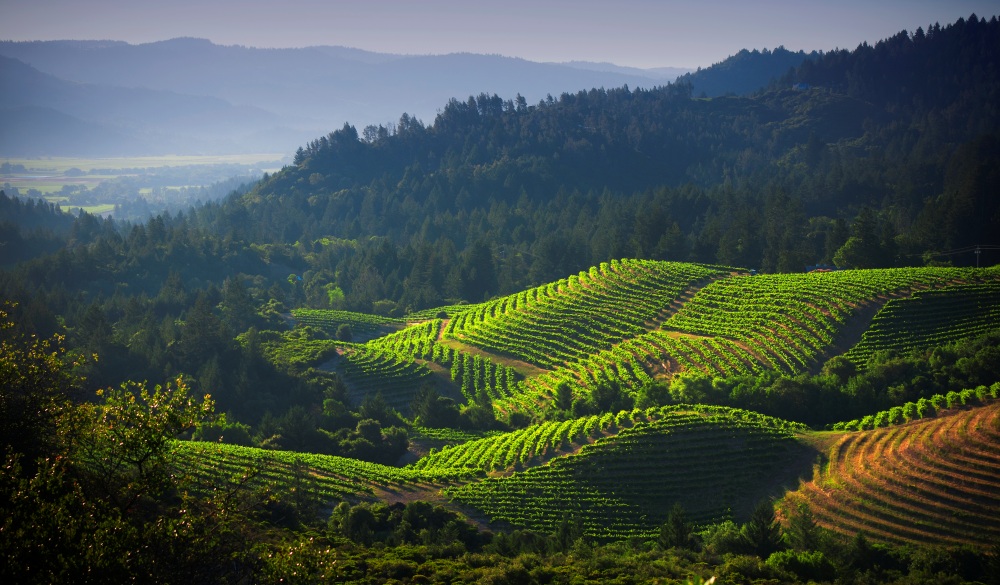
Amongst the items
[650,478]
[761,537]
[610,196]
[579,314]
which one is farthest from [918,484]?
[610,196]

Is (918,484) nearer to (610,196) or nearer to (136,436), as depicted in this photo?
(136,436)

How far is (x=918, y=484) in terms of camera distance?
36969mm

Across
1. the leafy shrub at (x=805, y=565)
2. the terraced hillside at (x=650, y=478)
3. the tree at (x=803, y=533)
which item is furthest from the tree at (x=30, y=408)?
the tree at (x=803, y=533)

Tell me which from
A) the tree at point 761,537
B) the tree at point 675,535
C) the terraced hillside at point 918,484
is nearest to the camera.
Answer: the tree at point 761,537

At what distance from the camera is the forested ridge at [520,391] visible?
69.0 ft

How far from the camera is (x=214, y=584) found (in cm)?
1930

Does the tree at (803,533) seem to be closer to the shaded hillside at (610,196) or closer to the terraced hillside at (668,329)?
the terraced hillside at (668,329)

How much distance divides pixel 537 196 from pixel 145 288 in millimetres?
84129

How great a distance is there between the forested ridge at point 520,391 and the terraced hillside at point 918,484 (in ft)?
0.74

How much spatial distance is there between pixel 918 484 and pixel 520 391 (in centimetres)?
3097

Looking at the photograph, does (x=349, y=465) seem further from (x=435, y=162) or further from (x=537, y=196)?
(x=435, y=162)

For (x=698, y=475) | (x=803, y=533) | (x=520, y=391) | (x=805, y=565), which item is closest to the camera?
(x=805, y=565)

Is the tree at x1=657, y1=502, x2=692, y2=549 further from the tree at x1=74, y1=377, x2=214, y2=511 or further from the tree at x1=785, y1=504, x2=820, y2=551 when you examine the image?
the tree at x1=74, y1=377, x2=214, y2=511

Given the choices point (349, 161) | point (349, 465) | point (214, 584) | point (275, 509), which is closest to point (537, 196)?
point (349, 161)
